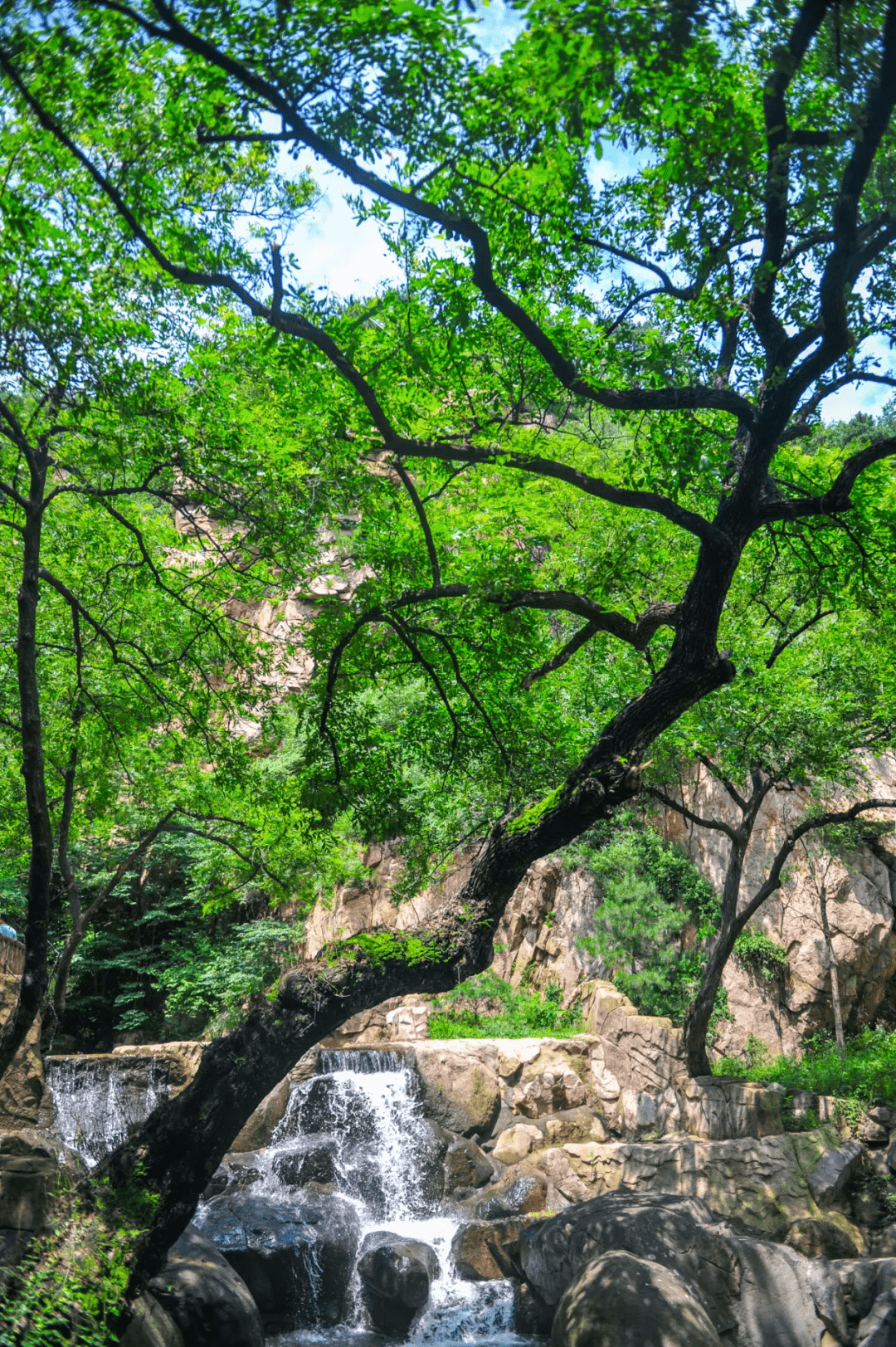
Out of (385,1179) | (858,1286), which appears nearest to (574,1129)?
(385,1179)

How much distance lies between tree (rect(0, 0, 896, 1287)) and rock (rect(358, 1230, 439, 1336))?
452 centimetres

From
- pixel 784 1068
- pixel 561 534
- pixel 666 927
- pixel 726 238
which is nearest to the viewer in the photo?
pixel 726 238

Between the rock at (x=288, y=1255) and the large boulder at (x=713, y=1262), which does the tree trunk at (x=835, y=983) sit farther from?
the rock at (x=288, y=1255)

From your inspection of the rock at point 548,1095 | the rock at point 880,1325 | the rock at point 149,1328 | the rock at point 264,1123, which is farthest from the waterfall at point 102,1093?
the rock at point 880,1325

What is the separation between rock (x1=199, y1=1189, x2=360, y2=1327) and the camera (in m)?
9.13

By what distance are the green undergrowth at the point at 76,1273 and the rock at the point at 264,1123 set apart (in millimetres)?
7867

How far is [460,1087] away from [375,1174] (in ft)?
6.32

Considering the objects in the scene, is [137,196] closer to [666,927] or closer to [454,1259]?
[454,1259]

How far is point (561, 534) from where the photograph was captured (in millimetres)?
9969

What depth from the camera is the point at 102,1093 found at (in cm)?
1428

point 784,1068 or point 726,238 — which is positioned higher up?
point 726,238

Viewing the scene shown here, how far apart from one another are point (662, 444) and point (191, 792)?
9.00m

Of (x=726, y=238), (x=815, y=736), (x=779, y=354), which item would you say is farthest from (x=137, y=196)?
(x=815, y=736)

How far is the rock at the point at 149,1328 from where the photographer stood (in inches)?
214
